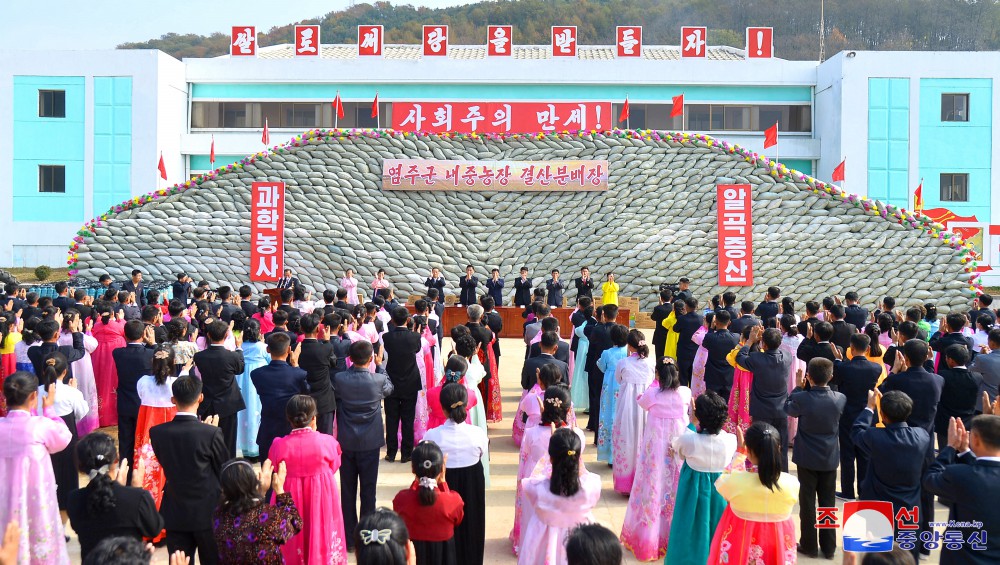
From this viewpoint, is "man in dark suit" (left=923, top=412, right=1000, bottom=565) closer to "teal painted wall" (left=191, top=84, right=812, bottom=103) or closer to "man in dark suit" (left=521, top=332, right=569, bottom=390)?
"man in dark suit" (left=521, top=332, right=569, bottom=390)

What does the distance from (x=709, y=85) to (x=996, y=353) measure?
1831cm

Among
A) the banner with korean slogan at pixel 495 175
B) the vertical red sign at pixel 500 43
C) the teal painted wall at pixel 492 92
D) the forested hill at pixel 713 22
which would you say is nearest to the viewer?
the banner with korean slogan at pixel 495 175

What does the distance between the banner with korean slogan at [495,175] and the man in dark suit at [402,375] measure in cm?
901

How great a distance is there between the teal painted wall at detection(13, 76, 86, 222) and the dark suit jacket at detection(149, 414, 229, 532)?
2065cm

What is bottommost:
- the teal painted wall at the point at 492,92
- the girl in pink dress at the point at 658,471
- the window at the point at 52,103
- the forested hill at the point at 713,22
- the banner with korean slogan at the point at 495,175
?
the girl in pink dress at the point at 658,471

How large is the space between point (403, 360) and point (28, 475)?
2.67 metres

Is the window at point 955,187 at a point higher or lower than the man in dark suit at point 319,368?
higher

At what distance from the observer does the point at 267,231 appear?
14.7 m

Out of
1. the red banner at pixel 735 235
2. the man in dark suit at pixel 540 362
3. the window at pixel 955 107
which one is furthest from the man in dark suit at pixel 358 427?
the window at pixel 955 107

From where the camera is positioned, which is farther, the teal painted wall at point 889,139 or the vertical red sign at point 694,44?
the vertical red sign at point 694,44

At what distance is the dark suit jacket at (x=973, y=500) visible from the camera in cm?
299

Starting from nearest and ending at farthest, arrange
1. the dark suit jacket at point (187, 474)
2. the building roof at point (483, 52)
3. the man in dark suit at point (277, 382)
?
the dark suit jacket at point (187, 474)
the man in dark suit at point (277, 382)
the building roof at point (483, 52)

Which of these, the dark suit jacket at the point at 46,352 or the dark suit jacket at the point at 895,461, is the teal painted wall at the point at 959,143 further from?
the dark suit jacket at the point at 46,352

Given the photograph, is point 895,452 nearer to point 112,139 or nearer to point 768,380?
point 768,380
